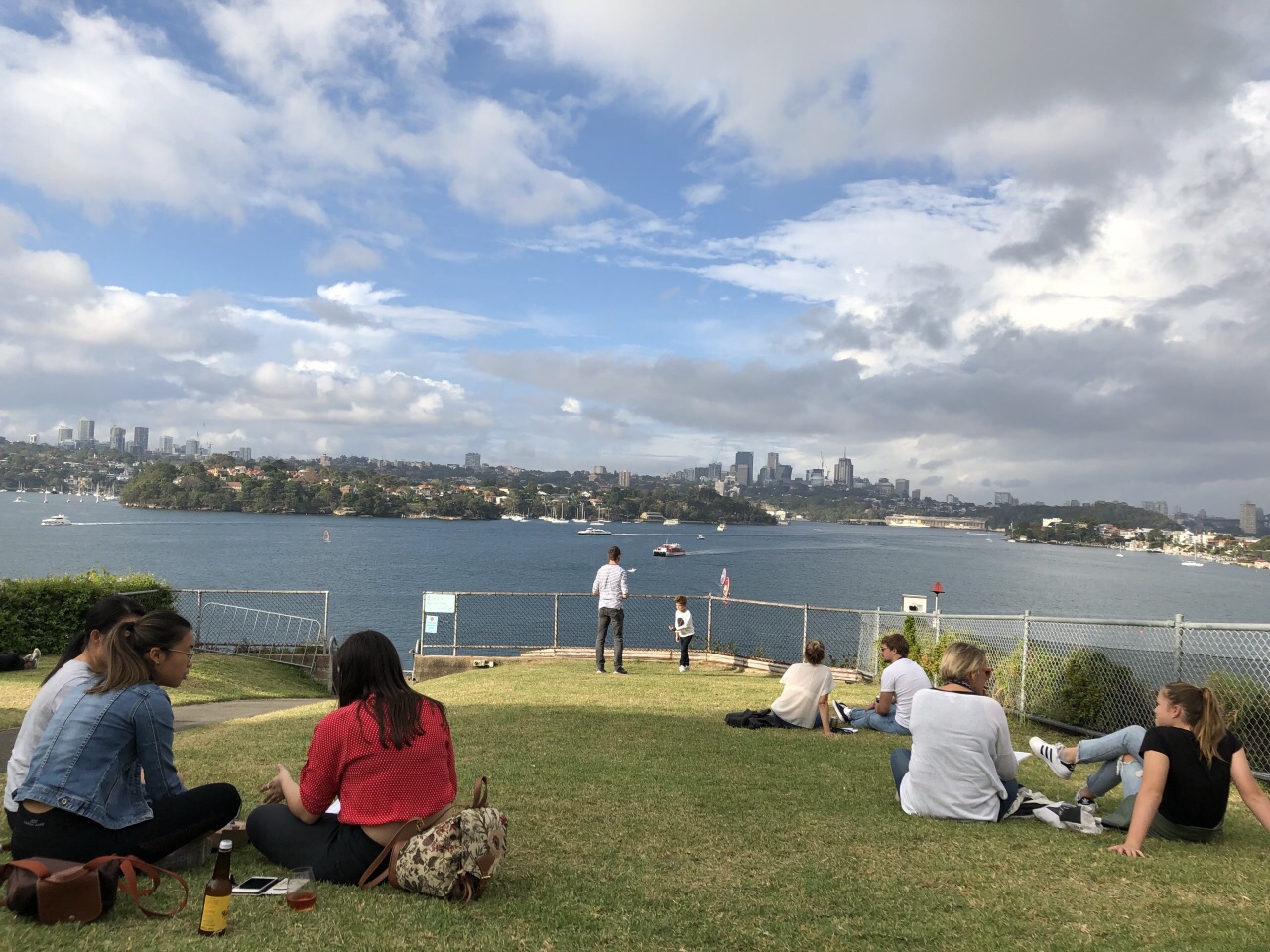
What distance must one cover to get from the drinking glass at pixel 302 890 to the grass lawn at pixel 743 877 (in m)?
0.06

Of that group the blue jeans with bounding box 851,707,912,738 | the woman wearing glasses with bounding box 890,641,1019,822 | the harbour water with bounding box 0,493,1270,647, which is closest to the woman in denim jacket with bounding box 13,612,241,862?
the woman wearing glasses with bounding box 890,641,1019,822

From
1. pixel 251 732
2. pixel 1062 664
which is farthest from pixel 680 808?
pixel 1062 664

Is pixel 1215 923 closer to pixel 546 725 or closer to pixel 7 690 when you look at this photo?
pixel 546 725

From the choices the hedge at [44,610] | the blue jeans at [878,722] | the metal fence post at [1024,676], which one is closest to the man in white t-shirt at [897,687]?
the blue jeans at [878,722]

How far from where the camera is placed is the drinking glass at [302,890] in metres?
3.99

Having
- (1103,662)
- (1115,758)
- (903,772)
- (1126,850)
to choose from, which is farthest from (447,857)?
(1103,662)

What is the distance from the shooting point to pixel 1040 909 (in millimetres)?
4430

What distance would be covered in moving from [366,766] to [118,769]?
118cm

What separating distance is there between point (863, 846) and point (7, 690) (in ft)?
42.1

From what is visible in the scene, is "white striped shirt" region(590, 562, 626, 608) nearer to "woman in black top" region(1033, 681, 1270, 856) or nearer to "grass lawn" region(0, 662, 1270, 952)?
"grass lawn" region(0, 662, 1270, 952)

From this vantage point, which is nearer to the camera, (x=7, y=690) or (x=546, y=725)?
(x=546, y=725)

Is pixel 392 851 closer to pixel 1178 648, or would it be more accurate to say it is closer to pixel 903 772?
pixel 903 772

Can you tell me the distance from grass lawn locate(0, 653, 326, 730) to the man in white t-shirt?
9.98 m

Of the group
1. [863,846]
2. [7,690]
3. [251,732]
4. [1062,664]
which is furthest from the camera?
[7,690]
